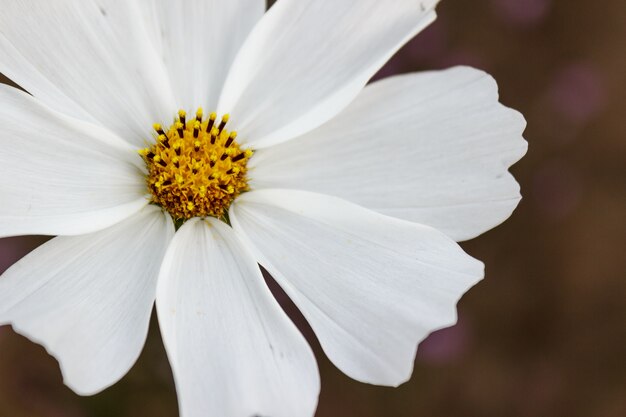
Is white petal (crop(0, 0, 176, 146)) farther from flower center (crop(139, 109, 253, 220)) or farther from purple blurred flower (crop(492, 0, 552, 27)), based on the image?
purple blurred flower (crop(492, 0, 552, 27))

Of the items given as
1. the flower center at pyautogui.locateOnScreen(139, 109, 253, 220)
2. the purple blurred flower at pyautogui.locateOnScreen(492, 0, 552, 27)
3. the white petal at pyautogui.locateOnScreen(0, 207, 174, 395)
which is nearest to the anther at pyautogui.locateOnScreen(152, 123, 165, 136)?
the flower center at pyautogui.locateOnScreen(139, 109, 253, 220)

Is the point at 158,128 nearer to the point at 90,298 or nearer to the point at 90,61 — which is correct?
the point at 90,61

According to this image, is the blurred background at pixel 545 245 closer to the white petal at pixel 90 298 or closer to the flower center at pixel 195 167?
the flower center at pixel 195 167

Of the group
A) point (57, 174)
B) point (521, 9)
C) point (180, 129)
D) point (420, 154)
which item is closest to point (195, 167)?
point (180, 129)

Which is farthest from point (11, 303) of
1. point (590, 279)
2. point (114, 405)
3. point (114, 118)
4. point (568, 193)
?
point (590, 279)

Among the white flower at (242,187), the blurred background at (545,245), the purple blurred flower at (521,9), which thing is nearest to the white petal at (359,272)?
the white flower at (242,187)

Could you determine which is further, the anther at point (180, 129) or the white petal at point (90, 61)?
the anther at point (180, 129)
